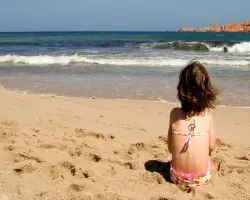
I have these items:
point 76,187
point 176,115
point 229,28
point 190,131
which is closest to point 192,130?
point 190,131

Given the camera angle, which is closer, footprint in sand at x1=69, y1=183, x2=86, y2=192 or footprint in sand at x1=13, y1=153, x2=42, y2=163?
footprint in sand at x1=69, y1=183, x2=86, y2=192

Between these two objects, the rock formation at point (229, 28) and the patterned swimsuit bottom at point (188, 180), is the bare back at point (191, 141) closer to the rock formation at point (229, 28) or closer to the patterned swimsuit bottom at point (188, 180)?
the patterned swimsuit bottom at point (188, 180)

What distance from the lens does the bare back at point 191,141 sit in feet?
9.73

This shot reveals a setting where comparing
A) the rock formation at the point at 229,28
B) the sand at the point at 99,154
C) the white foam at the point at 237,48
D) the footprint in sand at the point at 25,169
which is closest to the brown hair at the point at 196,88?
the sand at the point at 99,154

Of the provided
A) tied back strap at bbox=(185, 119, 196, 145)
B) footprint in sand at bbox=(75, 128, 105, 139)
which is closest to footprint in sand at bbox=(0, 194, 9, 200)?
tied back strap at bbox=(185, 119, 196, 145)

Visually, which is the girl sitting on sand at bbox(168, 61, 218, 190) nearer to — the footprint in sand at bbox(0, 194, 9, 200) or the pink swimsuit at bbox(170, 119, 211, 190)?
the pink swimsuit at bbox(170, 119, 211, 190)

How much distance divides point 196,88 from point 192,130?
1.13ft

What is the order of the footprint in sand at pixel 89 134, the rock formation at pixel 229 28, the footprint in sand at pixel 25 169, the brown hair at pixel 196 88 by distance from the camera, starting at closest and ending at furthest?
the brown hair at pixel 196 88, the footprint in sand at pixel 25 169, the footprint in sand at pixel 89 134, the rock formation at pixel 229 28

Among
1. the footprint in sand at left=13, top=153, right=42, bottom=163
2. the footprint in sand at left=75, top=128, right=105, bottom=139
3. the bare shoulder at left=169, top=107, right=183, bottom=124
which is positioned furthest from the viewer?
the footprint in sand at left=75, top=128, right=105, bottom=139

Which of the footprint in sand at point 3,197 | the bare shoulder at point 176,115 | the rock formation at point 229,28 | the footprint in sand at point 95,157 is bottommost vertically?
the footprint in sand at point 95,157

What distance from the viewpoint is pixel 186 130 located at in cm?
298

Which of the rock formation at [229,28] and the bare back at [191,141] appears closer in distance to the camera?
the bare back at [191,141]

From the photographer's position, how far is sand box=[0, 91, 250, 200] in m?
2.92

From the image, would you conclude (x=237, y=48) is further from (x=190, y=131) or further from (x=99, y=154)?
(x=190, y=131)
